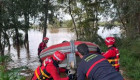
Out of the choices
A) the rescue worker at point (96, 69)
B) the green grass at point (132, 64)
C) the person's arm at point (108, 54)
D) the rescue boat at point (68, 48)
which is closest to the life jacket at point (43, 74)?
the rescue worker at point (96, 69)

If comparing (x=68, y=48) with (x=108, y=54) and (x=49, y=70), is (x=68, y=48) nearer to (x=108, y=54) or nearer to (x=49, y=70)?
(x=108, y=54)

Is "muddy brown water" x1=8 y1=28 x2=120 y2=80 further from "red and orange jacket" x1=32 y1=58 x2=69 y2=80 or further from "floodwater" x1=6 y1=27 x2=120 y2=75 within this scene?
A: "red and orange jacket" x1=32 y1=58 x2=69 y2=80

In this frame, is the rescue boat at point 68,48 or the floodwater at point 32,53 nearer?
the rescue boat at point 68,48

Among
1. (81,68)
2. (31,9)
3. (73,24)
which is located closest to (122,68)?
(81,68)

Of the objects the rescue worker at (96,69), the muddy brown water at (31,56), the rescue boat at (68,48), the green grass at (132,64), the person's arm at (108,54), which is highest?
the rescue worker at (96,69)

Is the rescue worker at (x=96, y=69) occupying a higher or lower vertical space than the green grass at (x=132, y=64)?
higher

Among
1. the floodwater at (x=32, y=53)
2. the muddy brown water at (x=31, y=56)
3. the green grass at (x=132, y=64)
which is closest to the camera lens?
the green grass at (x=132, y=64)

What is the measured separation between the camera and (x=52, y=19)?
51.7 ft

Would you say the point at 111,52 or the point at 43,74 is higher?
the point at 111,52

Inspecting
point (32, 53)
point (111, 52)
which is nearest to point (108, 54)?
point (111, 52)

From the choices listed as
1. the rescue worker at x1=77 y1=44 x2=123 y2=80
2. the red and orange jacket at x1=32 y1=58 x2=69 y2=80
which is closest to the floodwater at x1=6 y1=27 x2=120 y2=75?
the red and orange jacket at x1=32 y1=58 x2=69 y2=80

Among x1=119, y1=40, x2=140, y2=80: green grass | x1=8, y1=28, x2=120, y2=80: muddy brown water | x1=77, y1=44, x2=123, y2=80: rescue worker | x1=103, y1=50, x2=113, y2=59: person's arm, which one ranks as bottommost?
x1=8, y1=28, x2=120, y2=80: muddy brown water

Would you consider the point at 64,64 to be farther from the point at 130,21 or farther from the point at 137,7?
the point at 130,21

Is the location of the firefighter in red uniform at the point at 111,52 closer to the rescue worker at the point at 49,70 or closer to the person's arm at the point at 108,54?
the person's arm at the point at 108,54
